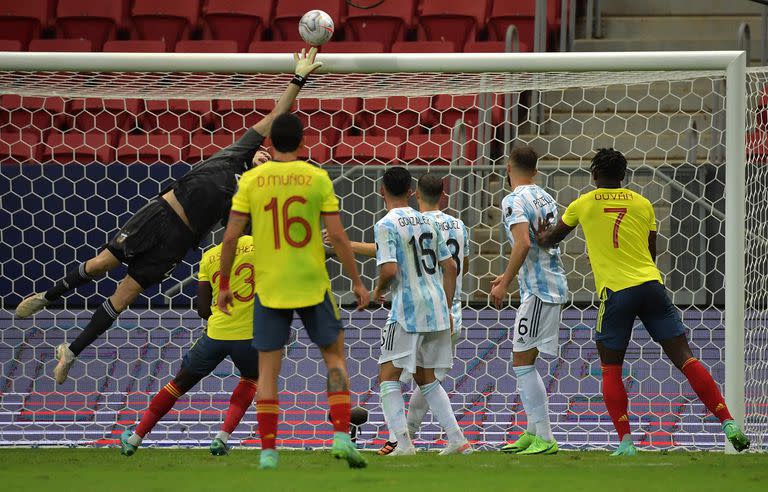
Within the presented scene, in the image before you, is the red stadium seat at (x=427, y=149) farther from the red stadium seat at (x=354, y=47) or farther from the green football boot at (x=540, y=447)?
the green football boot at (x=540, y=447)

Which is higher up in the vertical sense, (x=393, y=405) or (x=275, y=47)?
(x=275, y=47)

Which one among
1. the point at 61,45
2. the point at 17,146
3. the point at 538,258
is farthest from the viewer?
the point at 61,45

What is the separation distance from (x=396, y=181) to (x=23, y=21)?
7736 millimetres

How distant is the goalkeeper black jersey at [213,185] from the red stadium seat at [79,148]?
3.83 meters

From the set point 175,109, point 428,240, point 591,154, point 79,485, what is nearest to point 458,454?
point 428,240

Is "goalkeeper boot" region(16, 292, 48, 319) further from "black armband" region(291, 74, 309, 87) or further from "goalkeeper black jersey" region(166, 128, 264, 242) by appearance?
"black armband" region(291, 74, 309, 87)

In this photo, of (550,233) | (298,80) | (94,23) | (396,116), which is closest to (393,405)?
(550,233)

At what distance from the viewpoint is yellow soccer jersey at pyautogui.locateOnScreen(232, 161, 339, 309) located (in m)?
5.06

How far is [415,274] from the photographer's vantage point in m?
6.42

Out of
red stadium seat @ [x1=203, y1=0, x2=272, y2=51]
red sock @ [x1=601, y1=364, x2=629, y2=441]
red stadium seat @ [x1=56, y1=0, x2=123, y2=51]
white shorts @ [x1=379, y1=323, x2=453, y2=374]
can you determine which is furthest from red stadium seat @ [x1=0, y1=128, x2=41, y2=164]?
red sock @ [x1=601, y1=364, x2=629, y2=441]

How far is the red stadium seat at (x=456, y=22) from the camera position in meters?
12.4

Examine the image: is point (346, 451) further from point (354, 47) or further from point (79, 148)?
point (354, 47)

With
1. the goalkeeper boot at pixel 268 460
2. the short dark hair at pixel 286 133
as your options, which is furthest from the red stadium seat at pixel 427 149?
the goalkeeper boot at pixel 268 460

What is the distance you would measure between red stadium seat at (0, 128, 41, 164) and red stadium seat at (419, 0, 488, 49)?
4.10 metres
